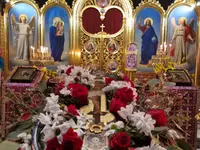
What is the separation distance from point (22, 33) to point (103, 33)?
6.77ft

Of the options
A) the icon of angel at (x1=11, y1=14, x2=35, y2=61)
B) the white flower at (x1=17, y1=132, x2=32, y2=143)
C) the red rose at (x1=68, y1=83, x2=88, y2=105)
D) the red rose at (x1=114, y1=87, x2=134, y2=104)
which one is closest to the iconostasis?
the icon of angel at (x1=11, y1=14, x2=35, y2=61)

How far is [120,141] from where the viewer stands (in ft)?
3.22

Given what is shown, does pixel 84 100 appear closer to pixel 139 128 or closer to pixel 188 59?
pixel 139 128

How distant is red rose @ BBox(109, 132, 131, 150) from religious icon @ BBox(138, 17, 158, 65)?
5.15 m

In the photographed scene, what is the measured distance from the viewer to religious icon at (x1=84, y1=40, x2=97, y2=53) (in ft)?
19.6

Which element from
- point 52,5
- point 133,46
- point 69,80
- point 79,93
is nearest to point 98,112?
point 79,93

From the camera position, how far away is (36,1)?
19.6 feet

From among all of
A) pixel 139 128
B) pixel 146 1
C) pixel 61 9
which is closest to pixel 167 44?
pixel 146 1

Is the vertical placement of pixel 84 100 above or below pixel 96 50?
below

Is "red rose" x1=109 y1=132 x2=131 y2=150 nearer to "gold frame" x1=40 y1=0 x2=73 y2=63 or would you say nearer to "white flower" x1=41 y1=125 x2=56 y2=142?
"white flower" x1=41 y1=125 x2=56 y2=142

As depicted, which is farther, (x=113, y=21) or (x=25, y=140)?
(x=113, y=21)

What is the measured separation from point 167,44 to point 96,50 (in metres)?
1.84

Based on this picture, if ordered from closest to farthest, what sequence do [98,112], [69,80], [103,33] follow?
[98,112], [69,80], [103,33]

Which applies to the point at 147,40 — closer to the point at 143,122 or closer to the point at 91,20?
the point at 91,20
